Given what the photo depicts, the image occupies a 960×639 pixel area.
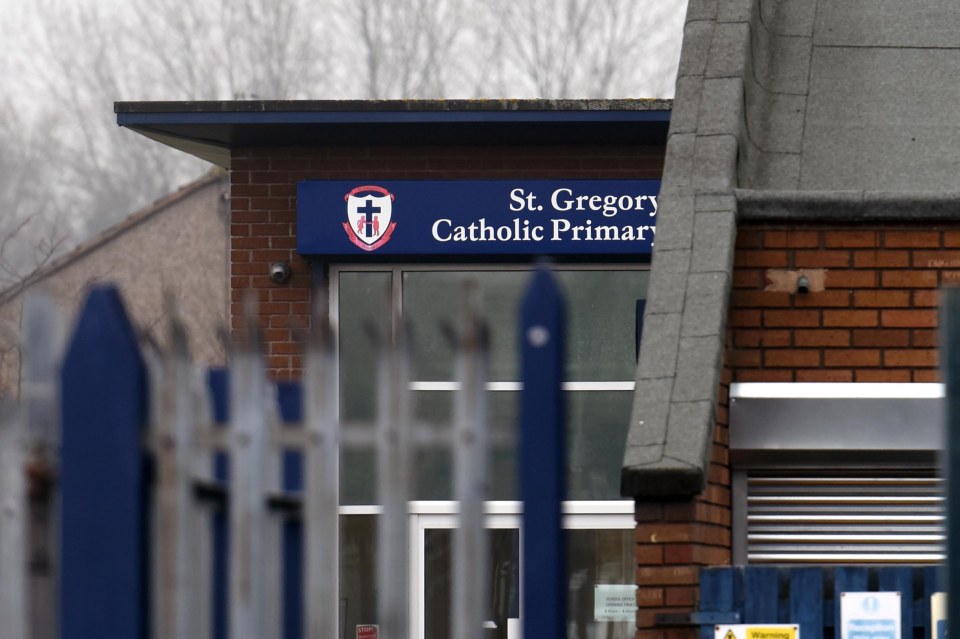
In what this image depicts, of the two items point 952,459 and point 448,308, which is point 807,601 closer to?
point 952,459

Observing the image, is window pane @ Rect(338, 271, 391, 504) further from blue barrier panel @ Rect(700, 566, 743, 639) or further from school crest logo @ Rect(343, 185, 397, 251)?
blue barrier panel @ Rect(700, 566, 743, 639)

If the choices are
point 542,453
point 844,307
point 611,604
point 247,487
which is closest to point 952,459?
point 542,453

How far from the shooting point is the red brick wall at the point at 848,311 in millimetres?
6934

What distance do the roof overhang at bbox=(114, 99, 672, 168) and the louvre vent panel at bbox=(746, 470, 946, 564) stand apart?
489cm

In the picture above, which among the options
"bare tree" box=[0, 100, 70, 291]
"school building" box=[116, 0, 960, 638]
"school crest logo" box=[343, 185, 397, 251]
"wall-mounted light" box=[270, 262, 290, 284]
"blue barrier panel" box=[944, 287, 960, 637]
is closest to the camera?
"blue barrier panel" box=[944, 287, 960, 637]

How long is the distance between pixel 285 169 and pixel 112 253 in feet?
86.0

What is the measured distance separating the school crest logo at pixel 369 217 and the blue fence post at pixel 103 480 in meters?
8.87

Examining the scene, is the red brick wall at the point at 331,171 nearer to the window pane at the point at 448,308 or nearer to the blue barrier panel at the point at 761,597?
the window pane at the point at 448,308

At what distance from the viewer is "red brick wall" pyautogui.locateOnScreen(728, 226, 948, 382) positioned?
22.7ft

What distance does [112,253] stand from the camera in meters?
37.4

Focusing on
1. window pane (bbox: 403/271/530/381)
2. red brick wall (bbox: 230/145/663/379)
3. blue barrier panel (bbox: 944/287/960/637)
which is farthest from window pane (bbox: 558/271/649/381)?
blue barrier panel (bbox: 944/287/960/637)

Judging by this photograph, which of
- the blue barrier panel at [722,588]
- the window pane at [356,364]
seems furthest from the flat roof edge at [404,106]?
the blue barrier panel at [722,588]

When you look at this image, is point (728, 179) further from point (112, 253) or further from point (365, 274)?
point (112, 253)

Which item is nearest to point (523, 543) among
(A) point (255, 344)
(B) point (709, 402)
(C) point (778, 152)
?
(A) point (255, 344)
